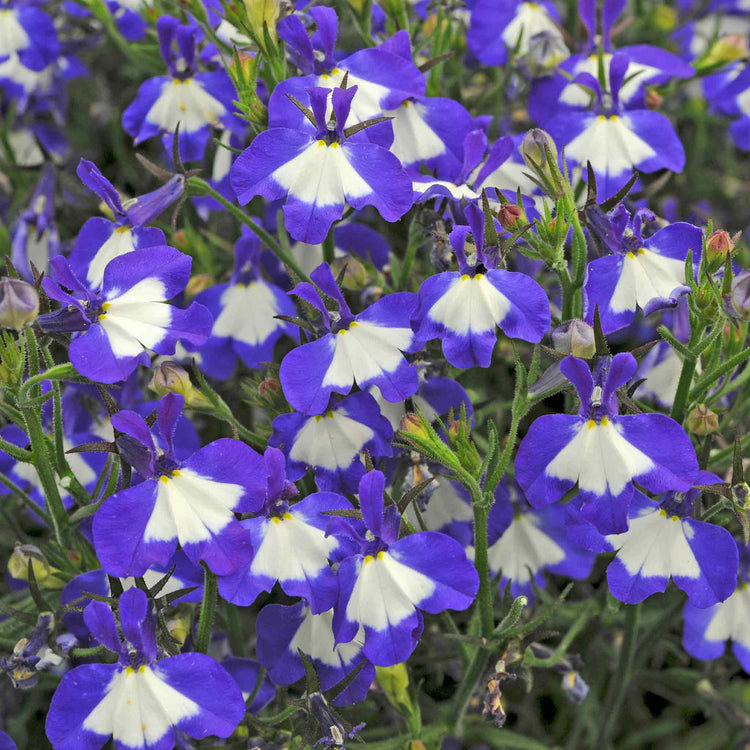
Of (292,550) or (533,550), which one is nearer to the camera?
(292,550)

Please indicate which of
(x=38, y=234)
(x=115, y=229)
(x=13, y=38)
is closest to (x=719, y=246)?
(x=115, y=229)

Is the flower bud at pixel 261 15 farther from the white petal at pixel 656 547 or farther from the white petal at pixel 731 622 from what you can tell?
the white petal at pixel 731 622

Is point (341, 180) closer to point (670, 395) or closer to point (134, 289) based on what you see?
point (134, 289)

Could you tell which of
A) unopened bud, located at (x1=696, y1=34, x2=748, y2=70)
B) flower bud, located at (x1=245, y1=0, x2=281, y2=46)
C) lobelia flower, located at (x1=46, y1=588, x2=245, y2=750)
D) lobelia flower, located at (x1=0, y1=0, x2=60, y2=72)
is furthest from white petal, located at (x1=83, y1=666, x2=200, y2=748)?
unopened bud, located at (x1=696, y1=34, x2=748, y2=70)

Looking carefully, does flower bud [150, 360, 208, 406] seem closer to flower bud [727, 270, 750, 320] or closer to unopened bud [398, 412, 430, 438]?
unopened bud [398, 412, 430, 438]

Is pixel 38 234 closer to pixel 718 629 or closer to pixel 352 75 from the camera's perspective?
pixel 352 75
